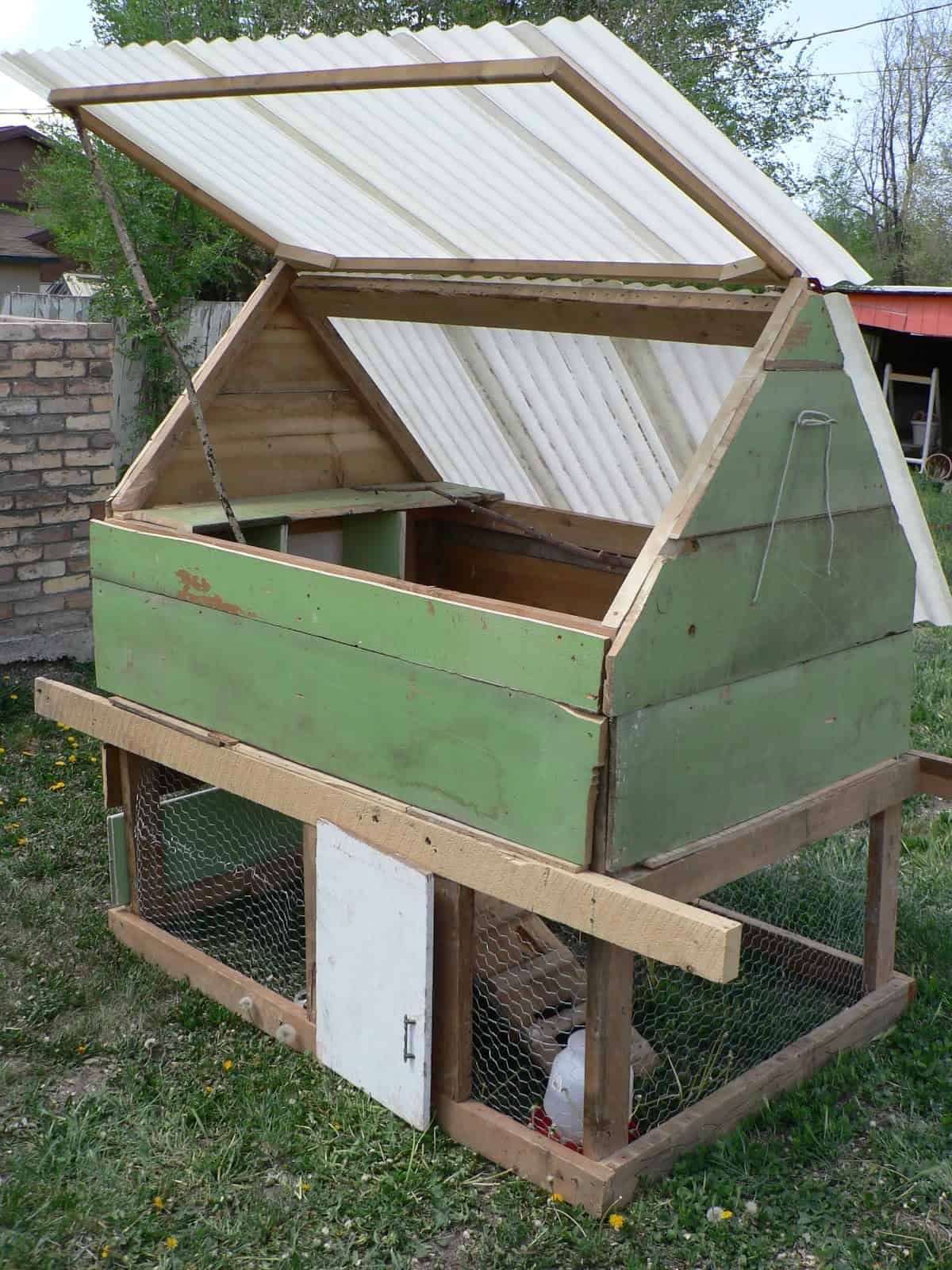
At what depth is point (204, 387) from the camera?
11.9ft

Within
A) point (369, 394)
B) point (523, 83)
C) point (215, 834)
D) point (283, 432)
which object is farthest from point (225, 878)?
point (523, 83)

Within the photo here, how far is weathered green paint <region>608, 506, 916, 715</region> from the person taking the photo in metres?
2.39

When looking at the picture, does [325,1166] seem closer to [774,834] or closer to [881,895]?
[774,834]

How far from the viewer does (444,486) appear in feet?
13.9

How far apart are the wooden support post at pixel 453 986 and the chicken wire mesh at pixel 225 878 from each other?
2.64 ft

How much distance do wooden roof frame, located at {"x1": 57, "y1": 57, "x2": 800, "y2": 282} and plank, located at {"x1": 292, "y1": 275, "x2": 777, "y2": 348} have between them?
62 mm

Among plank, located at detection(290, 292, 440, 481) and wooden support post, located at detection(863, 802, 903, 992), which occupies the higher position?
plank, located at detection(290, 292, 440, 481)

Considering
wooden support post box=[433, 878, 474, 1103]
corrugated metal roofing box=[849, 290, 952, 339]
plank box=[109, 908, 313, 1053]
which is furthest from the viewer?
corrugated metal roofing box=[849, 290, 952, 339]

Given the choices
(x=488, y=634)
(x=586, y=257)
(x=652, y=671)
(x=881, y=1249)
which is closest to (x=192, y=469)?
(x=586, y=257)

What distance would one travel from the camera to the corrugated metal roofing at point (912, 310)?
46.6 feet

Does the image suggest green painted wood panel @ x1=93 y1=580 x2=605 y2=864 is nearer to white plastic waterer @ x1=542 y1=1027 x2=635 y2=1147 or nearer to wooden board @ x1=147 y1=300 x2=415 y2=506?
wooden board @ x1=147 y1=300 x2=415 y2=506

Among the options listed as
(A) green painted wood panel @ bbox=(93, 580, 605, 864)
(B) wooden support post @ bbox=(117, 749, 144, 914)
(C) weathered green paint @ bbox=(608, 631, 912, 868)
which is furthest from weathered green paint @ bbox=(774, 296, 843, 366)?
(B) wooden support post @ bbox=(117, 749, 144, 914)

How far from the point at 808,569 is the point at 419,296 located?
1485 millimetres

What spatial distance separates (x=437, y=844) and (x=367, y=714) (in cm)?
35
